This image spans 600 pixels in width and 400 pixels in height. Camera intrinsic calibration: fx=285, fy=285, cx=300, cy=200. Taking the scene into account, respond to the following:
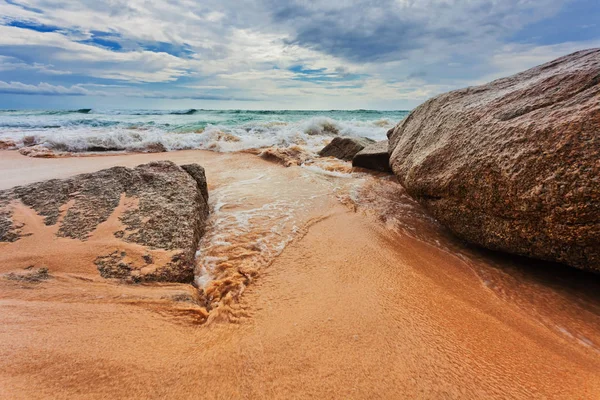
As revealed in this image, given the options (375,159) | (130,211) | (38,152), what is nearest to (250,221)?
(130,211)

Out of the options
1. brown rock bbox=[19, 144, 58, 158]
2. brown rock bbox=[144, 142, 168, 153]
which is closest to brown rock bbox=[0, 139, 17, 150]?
brown rock bbox=[19, 144, 58, 158]

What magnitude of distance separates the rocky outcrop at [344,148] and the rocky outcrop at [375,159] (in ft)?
3.94

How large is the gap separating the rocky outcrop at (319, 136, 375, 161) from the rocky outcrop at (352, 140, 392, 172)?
1201 millimetres

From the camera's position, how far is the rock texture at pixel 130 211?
2008 mm

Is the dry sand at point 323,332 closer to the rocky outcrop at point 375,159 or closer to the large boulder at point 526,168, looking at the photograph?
the large boulder at point 526,168

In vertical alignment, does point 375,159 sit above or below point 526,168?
below

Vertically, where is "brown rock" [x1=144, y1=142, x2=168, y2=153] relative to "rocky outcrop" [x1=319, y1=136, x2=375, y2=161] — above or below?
below

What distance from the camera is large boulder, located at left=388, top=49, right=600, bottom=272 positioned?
1656mm

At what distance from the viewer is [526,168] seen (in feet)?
6.09

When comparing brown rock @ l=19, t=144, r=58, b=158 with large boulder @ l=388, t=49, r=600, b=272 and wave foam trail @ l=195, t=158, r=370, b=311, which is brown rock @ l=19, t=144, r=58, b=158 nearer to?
wave foam trail @ l=195, t=158, r=370, b=311

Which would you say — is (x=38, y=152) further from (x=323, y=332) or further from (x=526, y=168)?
(x=526, y=168)

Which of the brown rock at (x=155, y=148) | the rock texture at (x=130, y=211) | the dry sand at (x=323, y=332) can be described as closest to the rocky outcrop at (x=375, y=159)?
the dry sand at (x=323, y=332)

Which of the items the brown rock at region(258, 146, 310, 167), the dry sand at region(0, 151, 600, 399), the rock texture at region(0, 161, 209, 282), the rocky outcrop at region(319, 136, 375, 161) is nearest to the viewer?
the dry sand at region(0, 151, 600, 399)

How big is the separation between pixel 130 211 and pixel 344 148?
5598mm
